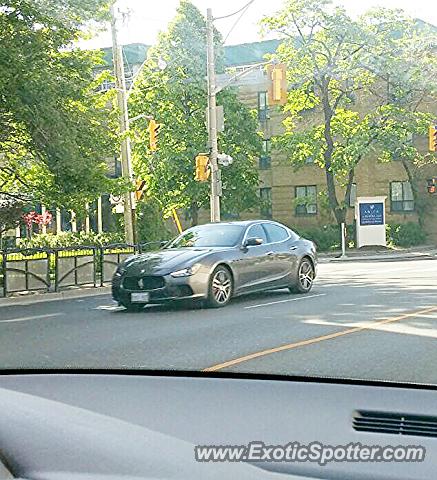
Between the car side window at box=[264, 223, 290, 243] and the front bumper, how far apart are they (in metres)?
2.42

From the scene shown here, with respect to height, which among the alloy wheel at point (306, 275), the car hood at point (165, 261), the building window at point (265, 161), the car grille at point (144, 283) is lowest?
the alloy wheel at point (306, 275)

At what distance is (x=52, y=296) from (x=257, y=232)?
17.1ft

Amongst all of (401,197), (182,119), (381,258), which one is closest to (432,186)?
(381,258)

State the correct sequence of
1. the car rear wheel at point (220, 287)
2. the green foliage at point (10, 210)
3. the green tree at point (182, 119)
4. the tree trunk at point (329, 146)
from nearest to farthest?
the car rear wheel at point (220, 287) → the green foliage at point (10, 210) → the green tree at point (182, 119) → the tree trunk at point (329, 146)

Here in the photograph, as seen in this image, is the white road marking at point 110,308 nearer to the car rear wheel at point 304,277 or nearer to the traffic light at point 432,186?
the car rear wheel at point 304,277

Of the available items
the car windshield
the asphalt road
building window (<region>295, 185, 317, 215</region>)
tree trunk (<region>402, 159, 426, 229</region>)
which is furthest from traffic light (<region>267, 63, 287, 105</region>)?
building window (<region>295, 185, 317, 215</region>)

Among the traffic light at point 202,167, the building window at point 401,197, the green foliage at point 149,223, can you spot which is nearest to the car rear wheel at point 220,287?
the traffic light at point 202,167

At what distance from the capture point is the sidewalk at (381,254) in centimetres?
3822

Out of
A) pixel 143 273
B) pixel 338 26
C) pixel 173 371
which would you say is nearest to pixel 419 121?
pixel 338 26

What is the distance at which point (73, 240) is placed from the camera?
29875mm

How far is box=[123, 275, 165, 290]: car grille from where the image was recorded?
1415cm

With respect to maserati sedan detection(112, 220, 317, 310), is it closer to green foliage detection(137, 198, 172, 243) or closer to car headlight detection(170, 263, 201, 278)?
car headlight detection(170, 263, 201, 278)

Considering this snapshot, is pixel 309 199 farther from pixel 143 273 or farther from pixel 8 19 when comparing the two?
pixel 143 273

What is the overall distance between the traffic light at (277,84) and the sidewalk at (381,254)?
1437 centimetres
